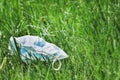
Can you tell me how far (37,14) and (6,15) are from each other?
183 mm

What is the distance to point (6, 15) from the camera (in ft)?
9.77

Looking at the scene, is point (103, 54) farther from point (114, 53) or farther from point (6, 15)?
point (6, 15)

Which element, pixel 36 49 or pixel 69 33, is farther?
pixel 69 33

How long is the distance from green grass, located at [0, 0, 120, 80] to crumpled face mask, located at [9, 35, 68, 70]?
1.4 inches

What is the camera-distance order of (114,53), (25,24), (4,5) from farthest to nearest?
(4,5), (25,24), (114,53)

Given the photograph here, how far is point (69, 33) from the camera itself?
2711mm

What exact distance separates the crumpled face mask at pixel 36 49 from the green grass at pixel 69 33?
1.4 inches

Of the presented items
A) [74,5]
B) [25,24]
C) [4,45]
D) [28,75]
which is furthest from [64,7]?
[28,75]

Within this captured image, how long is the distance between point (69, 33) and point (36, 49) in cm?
25

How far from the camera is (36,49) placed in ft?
8.34

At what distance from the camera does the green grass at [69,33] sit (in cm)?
241

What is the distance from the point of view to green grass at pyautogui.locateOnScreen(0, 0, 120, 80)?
241cm

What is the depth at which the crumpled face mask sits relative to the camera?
2510 mm

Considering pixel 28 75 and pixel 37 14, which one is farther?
pixel 37 14
